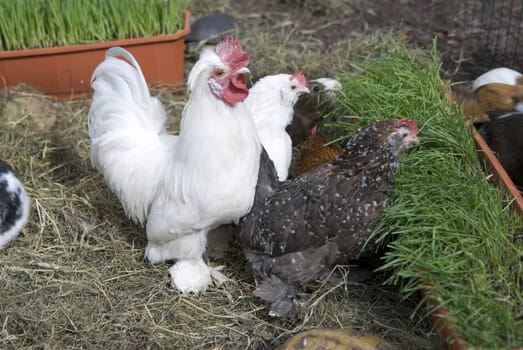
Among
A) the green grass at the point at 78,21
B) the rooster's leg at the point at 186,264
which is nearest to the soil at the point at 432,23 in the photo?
the green grass at the point at 78,21

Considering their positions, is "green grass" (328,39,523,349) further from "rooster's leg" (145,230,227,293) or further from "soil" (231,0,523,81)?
"soil" (231,0,523,81)

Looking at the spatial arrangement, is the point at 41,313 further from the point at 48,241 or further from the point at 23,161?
the point at 23,161

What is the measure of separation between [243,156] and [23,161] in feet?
7.08

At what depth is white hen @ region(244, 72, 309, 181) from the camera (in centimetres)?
394

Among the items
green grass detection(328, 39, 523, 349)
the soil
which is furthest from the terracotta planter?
green grass detection(328, 39, 523, 349)

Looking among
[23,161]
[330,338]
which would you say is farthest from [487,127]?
[23,161]

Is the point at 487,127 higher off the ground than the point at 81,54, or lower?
lower

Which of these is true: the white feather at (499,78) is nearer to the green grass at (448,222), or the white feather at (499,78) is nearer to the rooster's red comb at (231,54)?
the green grass at (448,222)

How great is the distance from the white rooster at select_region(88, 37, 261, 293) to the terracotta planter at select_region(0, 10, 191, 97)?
144cm

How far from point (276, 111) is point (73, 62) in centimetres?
201

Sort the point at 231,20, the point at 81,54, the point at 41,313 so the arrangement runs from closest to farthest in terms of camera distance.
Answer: the point at 41,313
the point at 81,54
the point at 231,20

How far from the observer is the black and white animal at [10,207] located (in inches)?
148

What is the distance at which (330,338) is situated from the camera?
114 inches

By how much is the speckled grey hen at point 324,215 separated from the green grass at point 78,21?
7.75 feet
